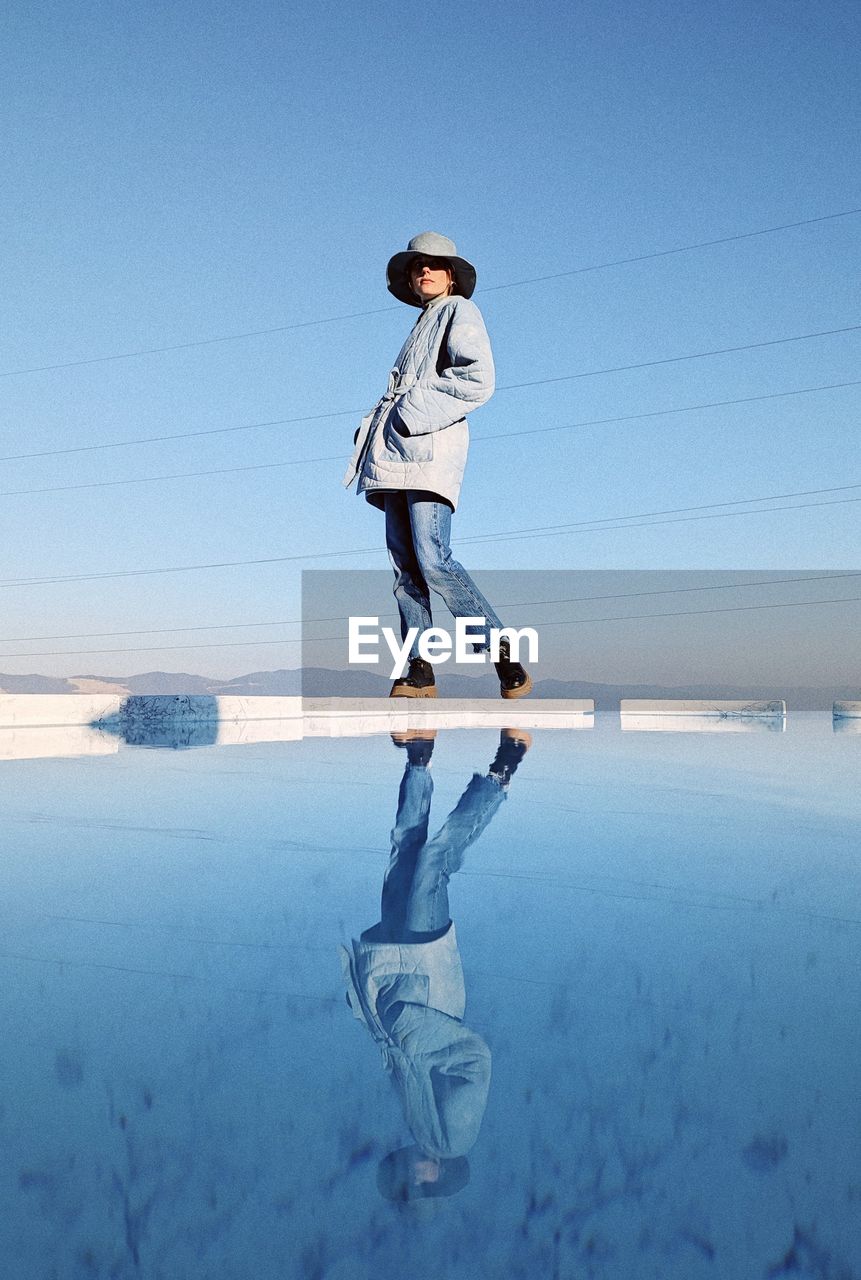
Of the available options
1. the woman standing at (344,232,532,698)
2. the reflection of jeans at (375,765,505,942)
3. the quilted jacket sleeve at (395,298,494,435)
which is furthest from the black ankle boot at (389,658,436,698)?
the reflection of jeans at (375,765,505,942)

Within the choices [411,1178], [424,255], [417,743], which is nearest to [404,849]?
[411,1178]

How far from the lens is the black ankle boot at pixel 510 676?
3254mm

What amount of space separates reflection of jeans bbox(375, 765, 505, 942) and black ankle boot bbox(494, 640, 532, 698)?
5.69ft

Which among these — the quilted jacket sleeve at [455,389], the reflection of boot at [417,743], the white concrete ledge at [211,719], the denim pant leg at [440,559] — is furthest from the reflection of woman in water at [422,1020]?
the quilted jacket sleeve at [455,389]

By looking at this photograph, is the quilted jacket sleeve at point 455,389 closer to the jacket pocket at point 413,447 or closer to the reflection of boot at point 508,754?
the jacket pocket at point 413,447

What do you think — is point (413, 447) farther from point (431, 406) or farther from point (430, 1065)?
point (430, 1065)

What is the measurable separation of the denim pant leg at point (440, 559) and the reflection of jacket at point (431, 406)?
0.20 feet

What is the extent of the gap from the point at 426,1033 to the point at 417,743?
6.87 feet

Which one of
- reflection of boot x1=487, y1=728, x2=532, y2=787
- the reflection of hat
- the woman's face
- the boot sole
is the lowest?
the reflection of hat

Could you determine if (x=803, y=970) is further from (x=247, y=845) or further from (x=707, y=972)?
(x=247, y=845)

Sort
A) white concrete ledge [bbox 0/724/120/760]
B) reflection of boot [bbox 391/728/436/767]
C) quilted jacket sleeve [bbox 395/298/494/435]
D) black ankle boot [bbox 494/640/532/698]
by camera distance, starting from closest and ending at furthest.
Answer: reflection of boot [bbox 391/728/436/767], white concrete ledge [bbox 0/724/120/760], quilted jacket sleeve [bbox 395/298/494/435], black ankle boot [bbox 494/640/532/698]

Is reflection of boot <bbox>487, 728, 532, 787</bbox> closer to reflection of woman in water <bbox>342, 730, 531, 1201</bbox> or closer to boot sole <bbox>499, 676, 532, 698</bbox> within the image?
boot sole <bbox>499, 676, 532, 698</bbox>

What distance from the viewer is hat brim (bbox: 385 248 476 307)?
128 inches

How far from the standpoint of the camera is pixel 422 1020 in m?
0.44
